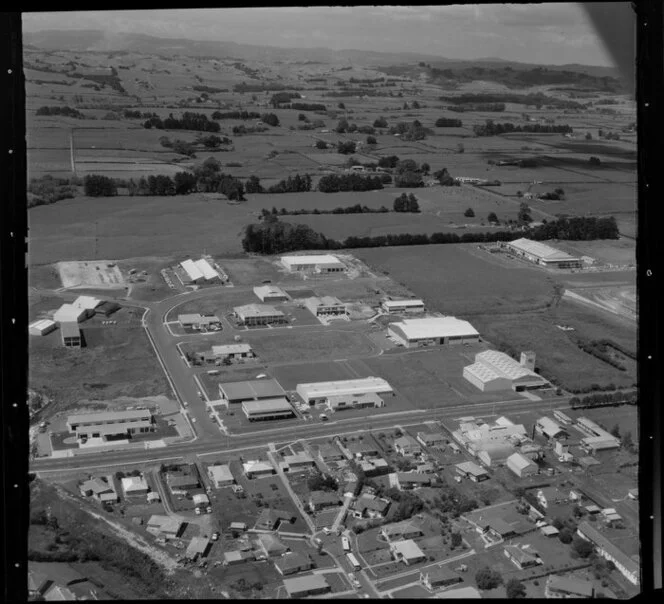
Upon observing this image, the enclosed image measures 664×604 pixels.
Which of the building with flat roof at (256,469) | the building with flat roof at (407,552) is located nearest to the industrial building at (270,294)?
the building with flat roof at (256,469)

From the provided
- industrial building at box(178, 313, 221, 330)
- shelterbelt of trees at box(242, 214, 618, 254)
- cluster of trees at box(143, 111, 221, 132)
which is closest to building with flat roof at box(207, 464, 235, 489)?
industrial building at box(178, 313, 221, 330)

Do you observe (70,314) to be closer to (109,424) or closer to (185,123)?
(109,424)

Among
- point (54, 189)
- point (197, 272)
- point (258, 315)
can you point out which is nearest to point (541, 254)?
point (258, 315)

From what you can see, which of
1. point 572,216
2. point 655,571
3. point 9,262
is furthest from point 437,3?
point 572,216

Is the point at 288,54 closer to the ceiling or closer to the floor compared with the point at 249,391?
closer to the ceiling

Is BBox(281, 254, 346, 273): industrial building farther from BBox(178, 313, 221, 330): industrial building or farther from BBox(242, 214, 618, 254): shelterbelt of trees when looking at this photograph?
BBox(178, 313, 221, 330): industrial building

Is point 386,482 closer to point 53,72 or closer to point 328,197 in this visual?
point 328,197

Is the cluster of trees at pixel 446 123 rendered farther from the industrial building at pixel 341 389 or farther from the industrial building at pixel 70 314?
the industrial building at pixel 341 389
